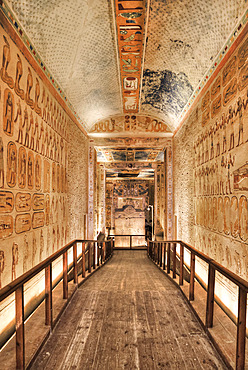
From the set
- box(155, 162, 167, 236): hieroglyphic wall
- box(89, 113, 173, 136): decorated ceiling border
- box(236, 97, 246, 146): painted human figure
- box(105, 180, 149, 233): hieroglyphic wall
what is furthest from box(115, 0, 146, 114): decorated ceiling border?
box(105, 180, 149, 233): hieroglyphic wall

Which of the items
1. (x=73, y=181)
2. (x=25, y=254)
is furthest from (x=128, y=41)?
(x=25, y=254)

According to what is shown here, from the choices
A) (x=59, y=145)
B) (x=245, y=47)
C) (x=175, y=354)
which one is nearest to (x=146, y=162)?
(x=59, y=145)

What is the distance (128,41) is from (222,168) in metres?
2.58

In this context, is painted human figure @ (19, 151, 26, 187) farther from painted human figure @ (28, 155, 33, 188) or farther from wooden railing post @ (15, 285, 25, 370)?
wooden railing post @ (15, 285, 25, 370)

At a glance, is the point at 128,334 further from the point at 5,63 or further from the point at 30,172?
the point at 5,63

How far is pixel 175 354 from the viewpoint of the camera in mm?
2066

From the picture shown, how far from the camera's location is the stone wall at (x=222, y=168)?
8.86 ft

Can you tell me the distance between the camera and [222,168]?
328 centimetres

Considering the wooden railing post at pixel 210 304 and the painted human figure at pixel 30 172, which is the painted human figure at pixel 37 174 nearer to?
the painted human figure at pixel 30 172

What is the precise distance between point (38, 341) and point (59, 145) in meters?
3.27

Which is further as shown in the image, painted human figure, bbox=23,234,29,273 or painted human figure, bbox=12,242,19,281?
painted human figure, bbox=23,234,29,273

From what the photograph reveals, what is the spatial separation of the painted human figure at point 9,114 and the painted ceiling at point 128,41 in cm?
97

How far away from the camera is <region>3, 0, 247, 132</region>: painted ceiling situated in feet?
9.75

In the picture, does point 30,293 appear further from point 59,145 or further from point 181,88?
point 181,88
